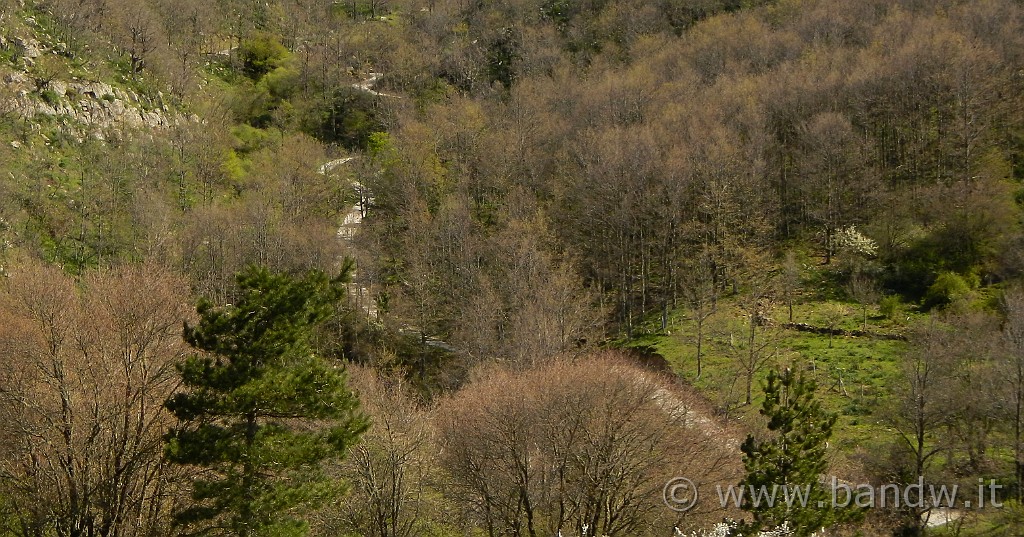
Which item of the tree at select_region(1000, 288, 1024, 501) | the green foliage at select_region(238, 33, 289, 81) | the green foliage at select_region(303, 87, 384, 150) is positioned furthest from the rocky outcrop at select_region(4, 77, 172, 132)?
the tree at select_region(1000, 288, 1024, 501)

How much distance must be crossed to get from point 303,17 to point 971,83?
7163 centimetres

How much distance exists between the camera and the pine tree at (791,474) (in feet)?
54.6

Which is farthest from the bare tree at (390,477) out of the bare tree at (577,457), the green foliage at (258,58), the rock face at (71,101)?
the green foliage at (258,58)

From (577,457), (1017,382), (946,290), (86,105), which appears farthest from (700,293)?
(86,105)

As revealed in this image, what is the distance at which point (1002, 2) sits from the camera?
58656mm

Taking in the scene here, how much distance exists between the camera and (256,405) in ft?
51.8

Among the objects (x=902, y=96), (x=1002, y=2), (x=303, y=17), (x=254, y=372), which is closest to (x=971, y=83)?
(x=902, y=96)

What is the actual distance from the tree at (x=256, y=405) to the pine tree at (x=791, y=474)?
942 cm

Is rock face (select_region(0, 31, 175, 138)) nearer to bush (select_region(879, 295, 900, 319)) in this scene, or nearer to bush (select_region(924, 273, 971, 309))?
bush (select_region(879, 295, 900, 319))

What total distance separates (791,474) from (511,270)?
2303cm

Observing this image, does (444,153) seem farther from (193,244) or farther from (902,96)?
(902,96)

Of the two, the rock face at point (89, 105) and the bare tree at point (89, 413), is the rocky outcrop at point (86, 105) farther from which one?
the bare tree at point (89, 413)

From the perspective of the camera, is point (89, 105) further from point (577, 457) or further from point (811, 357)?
point (811, 357)

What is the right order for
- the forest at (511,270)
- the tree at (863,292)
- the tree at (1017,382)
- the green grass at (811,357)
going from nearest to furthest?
1. the forest at (511,270)
2. the tree at (1017,382)
3. the green grass at (811,357)
4. the tree at (863,292)
